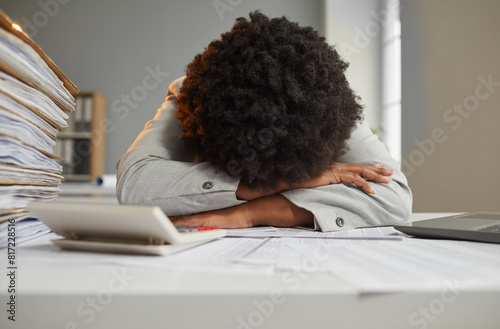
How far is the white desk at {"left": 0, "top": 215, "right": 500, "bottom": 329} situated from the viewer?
1.04 feet

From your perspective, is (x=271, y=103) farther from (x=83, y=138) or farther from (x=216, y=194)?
→ (x=83, y=138)

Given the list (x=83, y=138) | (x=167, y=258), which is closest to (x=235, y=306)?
(x=167, y=258)

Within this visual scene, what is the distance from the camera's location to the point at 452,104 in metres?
2.00

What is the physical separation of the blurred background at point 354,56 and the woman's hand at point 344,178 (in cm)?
117

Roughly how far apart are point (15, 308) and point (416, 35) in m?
2.52

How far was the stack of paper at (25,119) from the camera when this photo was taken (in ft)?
1.61

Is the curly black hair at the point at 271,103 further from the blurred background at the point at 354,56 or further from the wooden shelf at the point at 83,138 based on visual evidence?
the wooden shelf at the point at 83,138

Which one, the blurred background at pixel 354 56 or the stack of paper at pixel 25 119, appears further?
the blurred background at pixel 354 56

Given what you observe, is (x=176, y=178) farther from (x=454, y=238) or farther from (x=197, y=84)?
Result: (x=454, y=238)

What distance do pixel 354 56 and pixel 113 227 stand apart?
4.08 meters

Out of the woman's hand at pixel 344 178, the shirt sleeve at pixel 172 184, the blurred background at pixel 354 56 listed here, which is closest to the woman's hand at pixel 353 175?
the woman's hand at pixel 344 178

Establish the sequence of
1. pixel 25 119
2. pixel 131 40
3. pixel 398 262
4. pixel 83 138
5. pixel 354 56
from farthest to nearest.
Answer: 1. pixel 131 40
2. pixel 83 138
3. pixel 354 56
4. pixel 25 119
5. pixel 398 262

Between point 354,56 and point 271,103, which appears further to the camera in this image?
point 354,56

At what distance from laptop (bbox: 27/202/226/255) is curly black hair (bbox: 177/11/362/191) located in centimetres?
32
